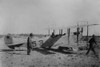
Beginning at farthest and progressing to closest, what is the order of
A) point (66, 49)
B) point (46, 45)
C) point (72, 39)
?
point (72, 39) → point (46, 45) → point (66, 49)

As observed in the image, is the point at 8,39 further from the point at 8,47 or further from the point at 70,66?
the point at 70,66

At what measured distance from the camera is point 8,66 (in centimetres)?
1012

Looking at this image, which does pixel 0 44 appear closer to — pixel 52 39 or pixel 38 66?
pixel 52 39

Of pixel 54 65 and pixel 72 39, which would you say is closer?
pixel 54 65

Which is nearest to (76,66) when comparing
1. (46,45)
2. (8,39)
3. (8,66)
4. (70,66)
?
(70,66)

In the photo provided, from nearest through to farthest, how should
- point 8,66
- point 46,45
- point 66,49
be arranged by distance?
1. point 8,66
2. point 66,49
3. point 46,45

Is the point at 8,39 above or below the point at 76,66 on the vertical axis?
above

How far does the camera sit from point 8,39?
2094cm

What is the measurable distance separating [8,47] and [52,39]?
548 centimetres

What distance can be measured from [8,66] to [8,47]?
9330mm

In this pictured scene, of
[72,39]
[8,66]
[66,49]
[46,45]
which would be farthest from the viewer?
[72,39]

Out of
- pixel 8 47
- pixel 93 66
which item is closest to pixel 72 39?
pixel 8 47

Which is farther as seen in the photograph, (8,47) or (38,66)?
(8,47)

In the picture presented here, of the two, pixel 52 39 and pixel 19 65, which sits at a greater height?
pixel 52 39
